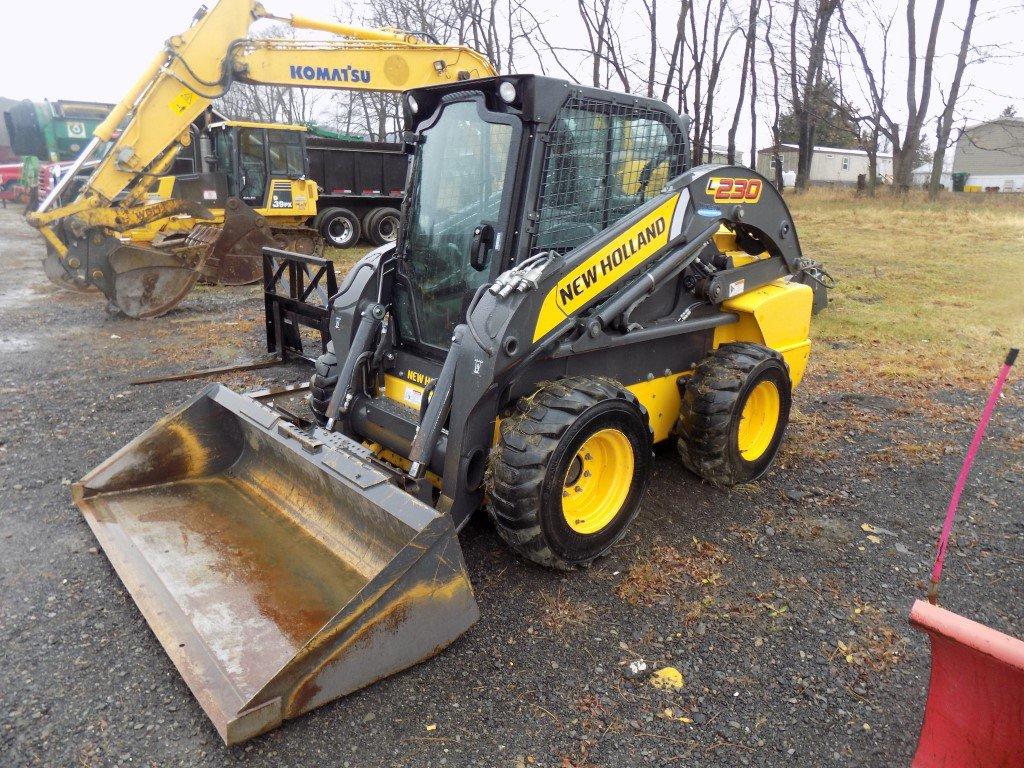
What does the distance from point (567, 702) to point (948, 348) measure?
7.21 m

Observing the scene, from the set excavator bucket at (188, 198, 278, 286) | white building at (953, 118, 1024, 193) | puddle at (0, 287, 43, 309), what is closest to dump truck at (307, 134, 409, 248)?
excavator bucket at (188, 198, 278, 286)

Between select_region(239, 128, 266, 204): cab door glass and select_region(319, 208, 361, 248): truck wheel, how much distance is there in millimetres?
1877

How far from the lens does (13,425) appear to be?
5.49m

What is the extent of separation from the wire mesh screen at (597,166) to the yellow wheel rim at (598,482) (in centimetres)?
102

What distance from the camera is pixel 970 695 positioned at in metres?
2.17

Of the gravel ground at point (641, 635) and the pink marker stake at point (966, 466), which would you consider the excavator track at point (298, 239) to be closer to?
the gravel ground at point (641, 635)

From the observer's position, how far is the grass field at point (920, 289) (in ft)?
25.1

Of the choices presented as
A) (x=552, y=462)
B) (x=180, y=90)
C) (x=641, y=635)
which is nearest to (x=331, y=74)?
(x=180, y=90)

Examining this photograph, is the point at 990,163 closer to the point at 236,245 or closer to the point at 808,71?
the point at 808,71

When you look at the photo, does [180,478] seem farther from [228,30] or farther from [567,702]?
[228,30]

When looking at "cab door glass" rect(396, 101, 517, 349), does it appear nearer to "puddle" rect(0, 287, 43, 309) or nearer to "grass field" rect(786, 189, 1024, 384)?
"grass field" rect(786, 189, 1024, 384)

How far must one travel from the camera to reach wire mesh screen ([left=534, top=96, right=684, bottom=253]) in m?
3.54

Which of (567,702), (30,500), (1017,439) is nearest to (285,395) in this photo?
(30,500)

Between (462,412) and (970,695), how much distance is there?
210cm
